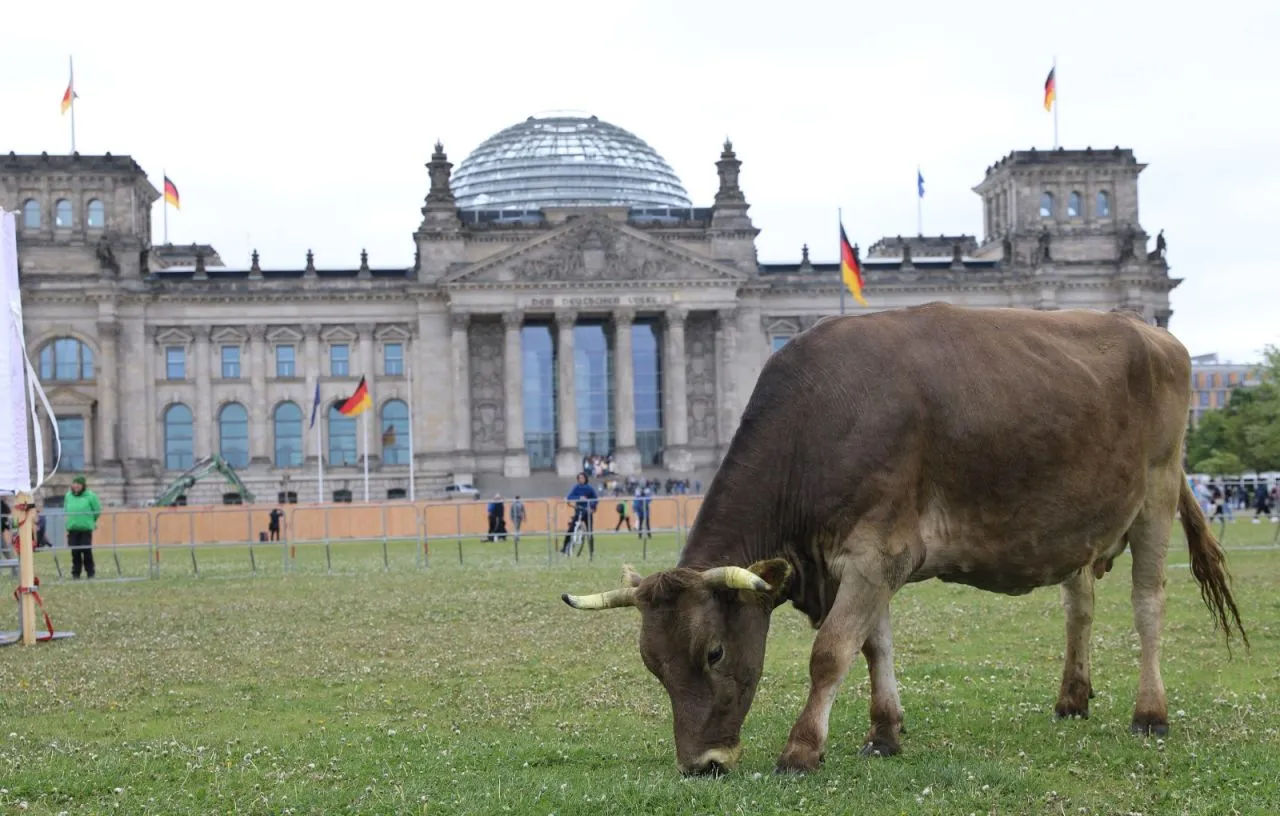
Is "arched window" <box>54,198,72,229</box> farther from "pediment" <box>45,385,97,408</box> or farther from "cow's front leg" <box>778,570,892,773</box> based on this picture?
"cow's front leg" <box>778,570,892,773</box>

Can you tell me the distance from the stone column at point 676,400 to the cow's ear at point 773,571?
262ft

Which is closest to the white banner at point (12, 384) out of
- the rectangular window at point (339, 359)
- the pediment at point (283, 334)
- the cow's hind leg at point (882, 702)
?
the cow's hind leg at point (882, 702)

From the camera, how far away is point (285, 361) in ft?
297

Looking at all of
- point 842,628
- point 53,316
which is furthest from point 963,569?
point 53,316

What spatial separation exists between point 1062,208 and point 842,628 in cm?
9450

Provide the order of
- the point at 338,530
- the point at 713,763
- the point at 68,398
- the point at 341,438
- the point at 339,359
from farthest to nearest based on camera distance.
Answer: the point at 339,359 → the point at 341,438 → the point at 68,398 → the point at 338,530 → the point at 713,763

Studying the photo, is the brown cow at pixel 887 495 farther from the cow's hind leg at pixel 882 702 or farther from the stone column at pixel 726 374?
the stone column at pixel 726 374

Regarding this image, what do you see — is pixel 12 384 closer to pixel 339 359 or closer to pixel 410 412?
pixel 410 412

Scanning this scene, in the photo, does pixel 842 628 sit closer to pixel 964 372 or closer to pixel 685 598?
pixel 685 598

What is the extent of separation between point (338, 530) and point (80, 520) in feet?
52.7

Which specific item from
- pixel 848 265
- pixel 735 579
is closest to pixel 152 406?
pixel 848 265

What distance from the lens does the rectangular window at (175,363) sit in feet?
294

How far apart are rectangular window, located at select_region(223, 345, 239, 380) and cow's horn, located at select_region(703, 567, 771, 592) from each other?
8590 cm

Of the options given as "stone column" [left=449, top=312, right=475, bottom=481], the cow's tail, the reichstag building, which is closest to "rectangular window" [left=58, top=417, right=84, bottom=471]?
the reichstag building
